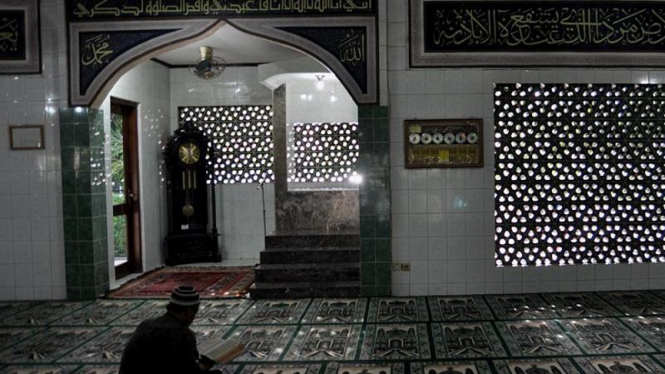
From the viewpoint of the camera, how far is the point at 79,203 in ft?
18.0

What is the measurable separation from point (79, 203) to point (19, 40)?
172cm

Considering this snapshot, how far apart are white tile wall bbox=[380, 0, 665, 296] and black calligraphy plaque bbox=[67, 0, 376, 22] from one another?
0.61m

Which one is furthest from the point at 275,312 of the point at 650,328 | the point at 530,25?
the point at 530,25

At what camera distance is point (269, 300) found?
5.41 m

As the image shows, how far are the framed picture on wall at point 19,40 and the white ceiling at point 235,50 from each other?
1.54 m

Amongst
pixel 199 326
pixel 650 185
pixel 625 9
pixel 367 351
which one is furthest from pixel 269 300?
pixel 625 9

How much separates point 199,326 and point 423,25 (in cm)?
347

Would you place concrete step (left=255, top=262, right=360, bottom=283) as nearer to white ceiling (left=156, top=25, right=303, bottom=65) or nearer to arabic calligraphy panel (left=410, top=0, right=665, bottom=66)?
arabic calligraphy panel (left=410, top=0, right=665, bottom=66)

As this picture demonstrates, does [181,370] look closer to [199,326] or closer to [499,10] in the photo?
[199,326]

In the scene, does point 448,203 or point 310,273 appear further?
point 310,273

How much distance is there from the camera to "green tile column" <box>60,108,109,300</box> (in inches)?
216

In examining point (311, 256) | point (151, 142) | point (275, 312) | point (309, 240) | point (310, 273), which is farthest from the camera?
point (151, 142)

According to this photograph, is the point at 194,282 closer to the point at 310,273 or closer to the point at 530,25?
the point at 310,273

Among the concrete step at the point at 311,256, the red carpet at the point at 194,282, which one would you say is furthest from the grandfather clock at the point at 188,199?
the concrete step at the point at 311,256
